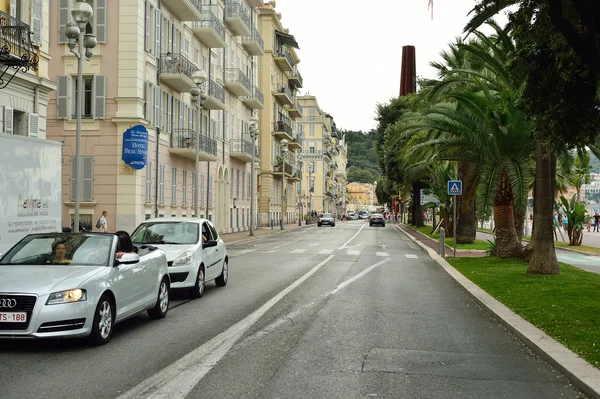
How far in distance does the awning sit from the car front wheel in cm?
6680

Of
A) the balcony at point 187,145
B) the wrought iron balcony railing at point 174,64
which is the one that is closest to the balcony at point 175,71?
the wrought iron balcony railing at point 174,64

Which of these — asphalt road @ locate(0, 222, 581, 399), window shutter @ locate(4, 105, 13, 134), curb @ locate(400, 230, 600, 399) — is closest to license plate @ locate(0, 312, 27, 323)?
asphalt road @ locate(0, 222, 581, 399)

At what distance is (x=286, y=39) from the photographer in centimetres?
7438

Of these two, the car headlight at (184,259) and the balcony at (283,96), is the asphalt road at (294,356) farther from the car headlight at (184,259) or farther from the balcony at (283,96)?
the balcony at (283,96)

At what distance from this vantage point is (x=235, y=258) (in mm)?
25812

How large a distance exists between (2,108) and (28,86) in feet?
4.82

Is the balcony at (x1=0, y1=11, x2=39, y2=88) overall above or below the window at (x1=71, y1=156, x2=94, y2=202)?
above

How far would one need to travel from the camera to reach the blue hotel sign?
30.2 m

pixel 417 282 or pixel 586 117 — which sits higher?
pixel 586 117

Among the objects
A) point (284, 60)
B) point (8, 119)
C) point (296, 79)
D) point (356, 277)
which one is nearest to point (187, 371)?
point (356, 277)

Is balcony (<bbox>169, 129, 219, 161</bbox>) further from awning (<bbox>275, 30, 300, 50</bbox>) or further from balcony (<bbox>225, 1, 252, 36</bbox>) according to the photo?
awning (<bbox>275, 30, 300, 50</bbox>)

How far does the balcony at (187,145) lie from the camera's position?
36.3 m

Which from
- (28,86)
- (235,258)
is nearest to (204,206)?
(235,258)

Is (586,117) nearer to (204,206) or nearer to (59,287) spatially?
(59,287)
